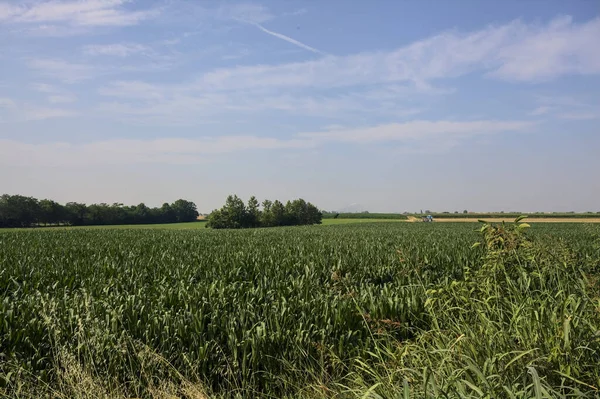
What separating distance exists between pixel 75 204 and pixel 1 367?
97330 mm

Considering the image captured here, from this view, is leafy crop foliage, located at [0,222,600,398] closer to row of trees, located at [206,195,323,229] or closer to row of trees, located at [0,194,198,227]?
row of trees, located at [206,195,323,229]

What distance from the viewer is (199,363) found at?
470cm

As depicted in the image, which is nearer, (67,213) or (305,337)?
(305,337)

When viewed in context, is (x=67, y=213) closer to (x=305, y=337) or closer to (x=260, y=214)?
(x=260, y=214)

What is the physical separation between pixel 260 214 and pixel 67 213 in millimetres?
42689

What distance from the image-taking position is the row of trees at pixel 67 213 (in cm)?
7788

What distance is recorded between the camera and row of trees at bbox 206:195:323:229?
260 feet

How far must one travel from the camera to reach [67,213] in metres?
84.8

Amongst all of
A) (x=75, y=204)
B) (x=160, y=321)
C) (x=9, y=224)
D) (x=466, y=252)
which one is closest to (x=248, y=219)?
(x=75, y=204)

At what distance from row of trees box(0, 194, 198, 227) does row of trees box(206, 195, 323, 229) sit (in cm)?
2519

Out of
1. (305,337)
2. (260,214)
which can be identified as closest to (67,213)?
(260,214)

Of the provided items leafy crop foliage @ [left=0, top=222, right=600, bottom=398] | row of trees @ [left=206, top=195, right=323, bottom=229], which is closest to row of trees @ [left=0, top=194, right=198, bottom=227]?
row of trees @ [left=206, top=195, right=323, bottom=229]

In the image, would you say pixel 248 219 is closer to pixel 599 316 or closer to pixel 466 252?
pixel 466 252

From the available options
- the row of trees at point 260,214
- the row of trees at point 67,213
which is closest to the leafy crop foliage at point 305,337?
the row of trees at point 260,214
